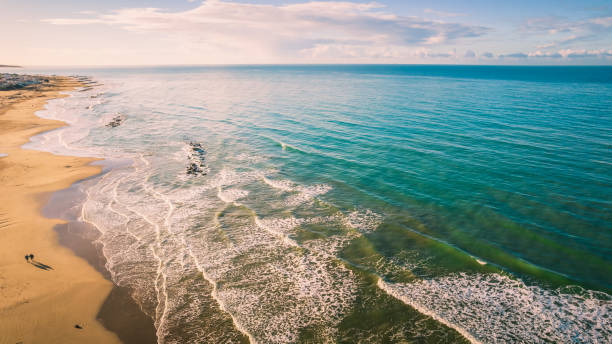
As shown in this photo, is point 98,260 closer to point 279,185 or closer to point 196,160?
point 279,185

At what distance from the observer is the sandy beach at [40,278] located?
9859 mm

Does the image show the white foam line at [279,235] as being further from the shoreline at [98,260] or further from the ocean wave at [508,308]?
the shoreline at [98,260]

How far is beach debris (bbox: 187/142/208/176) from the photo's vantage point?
2397cm

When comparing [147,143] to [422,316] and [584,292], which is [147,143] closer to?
[422,316]

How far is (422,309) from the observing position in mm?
10531

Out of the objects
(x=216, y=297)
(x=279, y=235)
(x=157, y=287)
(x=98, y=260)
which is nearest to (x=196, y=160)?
(x=98, y=260)

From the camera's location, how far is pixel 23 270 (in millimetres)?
12656

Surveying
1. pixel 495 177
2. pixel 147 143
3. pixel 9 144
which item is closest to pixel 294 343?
pixel 495 177

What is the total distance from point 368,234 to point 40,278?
49.5ft

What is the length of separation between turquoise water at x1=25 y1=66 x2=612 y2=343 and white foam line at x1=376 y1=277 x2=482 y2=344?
56 millimetres

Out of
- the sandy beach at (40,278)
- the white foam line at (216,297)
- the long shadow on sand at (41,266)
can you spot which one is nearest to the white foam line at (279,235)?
the white foam line at (216,297)

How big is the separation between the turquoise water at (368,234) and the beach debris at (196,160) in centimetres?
76

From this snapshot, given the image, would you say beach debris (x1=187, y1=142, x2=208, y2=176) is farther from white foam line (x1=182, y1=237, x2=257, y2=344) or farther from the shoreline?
white foam line (x1=182, y1=237, x2=257, y2=344)

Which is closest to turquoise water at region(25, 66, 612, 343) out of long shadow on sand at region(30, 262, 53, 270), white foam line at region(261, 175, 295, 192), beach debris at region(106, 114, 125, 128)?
white foam line at region(261, 175, 295, 192)
